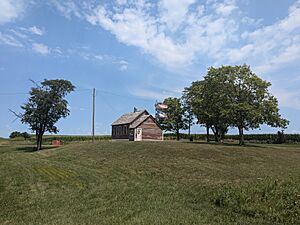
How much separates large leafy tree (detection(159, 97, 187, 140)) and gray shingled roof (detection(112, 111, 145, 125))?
38.4 ft

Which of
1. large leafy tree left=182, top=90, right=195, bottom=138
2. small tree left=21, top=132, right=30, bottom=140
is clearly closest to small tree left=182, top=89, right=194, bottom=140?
large leafy tree left=182, top=90, right=195, bottom=138

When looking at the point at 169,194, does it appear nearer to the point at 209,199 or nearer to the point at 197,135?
the point at 209,199

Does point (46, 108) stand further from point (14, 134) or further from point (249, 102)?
point (14, 134)

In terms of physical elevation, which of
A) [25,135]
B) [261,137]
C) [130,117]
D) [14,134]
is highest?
[130,117]

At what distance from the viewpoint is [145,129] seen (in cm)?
7456

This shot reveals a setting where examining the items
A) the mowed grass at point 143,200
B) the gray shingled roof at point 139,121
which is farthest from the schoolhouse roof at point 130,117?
the mowed grass at point 143,200

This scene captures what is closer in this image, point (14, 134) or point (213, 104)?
point (213, 104)

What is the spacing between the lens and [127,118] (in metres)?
82.0

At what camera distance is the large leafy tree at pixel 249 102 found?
51.8 metres

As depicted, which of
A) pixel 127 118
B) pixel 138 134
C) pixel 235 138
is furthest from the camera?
pixel 235 138

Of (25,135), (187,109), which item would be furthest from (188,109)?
(25,135)

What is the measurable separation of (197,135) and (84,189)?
87.9 metres

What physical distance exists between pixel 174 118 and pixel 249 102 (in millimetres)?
37908

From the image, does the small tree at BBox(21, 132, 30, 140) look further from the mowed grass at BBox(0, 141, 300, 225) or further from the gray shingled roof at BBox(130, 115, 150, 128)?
the mowed grass at BBox(0, 141, 300, 225)
